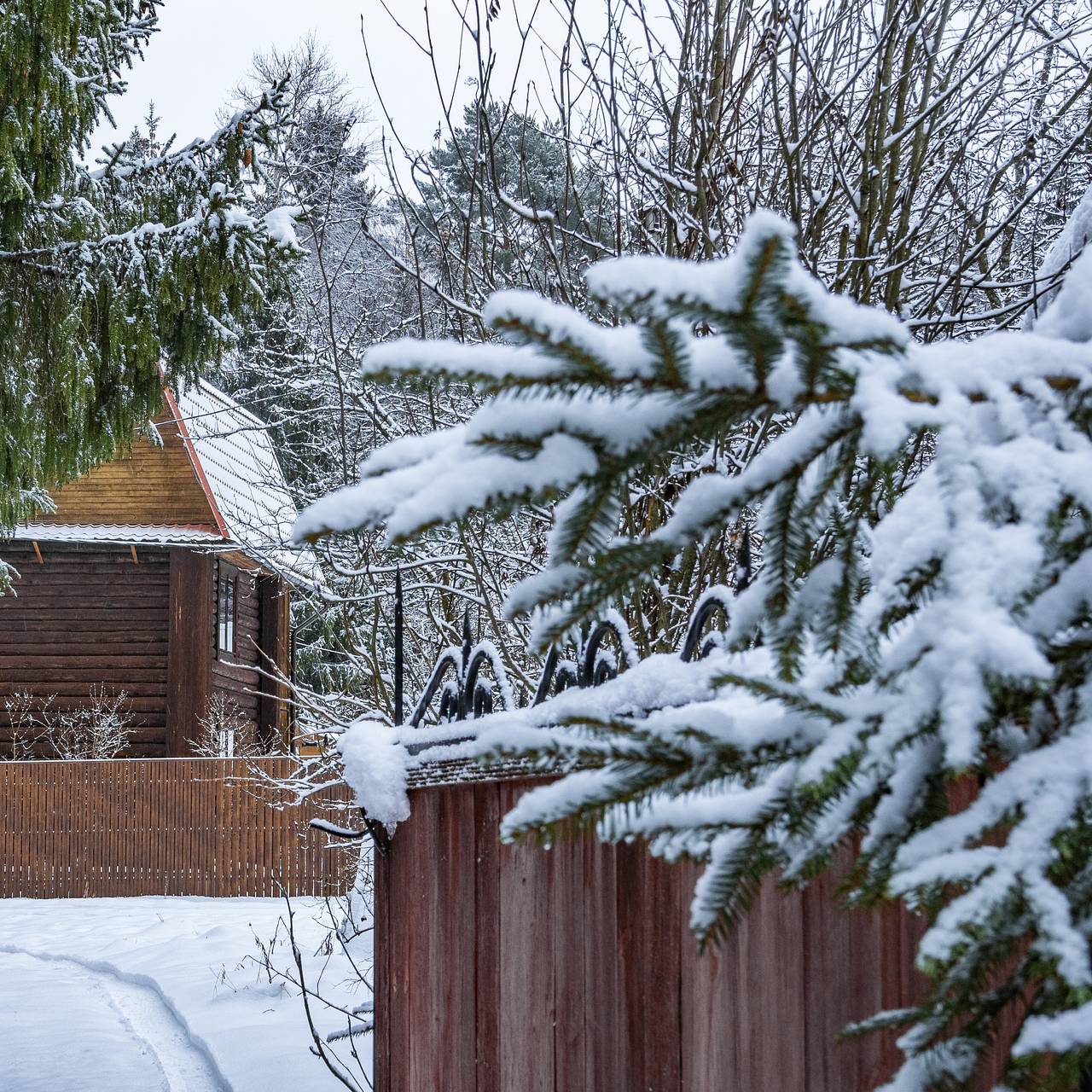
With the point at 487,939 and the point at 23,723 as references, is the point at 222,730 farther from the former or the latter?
the point at 487,939

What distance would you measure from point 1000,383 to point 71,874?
1762cm

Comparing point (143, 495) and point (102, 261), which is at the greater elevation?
point (143, 495)

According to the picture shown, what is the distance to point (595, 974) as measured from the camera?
104 inches

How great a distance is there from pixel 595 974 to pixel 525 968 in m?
0.27

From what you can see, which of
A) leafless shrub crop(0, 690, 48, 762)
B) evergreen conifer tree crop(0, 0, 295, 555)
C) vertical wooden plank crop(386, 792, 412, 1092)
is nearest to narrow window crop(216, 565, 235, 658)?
leafless shrub crop(0, 690, 48, 762)

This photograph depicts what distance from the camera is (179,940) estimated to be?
11477 mm

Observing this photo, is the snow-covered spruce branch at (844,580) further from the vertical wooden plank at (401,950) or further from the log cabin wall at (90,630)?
the log cabin wall at (90,630)

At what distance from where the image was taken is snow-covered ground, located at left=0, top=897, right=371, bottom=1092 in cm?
680

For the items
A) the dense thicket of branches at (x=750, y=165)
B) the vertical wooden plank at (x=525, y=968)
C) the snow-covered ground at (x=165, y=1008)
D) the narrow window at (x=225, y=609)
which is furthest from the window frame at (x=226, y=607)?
the vertical wooden plank at (x=525, y=968)

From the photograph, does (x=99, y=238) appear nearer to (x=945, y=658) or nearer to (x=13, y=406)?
(x=13, y=406)

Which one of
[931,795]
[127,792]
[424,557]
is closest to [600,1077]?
[931,795]

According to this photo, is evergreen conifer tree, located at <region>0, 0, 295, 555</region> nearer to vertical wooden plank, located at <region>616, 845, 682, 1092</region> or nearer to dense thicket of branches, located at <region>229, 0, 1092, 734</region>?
dense thicket of branches, located at <region>229, 0, 1092, 734</region>

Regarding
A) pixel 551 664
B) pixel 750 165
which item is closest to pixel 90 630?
pixel 750 165

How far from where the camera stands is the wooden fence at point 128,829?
16641mm
